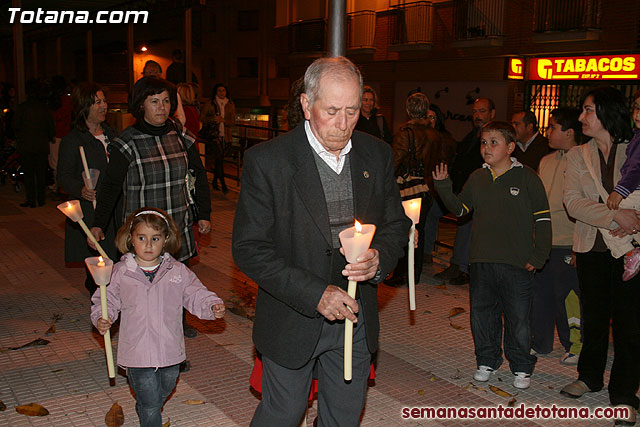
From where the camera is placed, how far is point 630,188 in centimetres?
455

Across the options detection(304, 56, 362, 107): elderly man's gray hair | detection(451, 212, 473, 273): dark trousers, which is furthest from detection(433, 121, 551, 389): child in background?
detection(451, 212, 473, 273): dark trousers

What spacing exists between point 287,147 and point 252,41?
131 ft

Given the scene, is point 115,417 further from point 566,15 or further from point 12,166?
point 566,15

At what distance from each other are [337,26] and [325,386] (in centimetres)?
373

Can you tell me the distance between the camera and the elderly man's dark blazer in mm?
3117

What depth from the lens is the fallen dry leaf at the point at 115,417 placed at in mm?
4625

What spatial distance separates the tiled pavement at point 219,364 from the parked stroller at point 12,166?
7.15 metres

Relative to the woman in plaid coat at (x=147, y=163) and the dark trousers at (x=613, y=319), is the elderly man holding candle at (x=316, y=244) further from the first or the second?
the woman in plaid coat at (x=147, y=163)

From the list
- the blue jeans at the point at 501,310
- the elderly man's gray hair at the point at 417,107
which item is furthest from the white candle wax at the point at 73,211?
the elderly man's gray hair at the point at 417,107

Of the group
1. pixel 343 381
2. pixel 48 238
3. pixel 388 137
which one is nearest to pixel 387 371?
pixel 343 381
